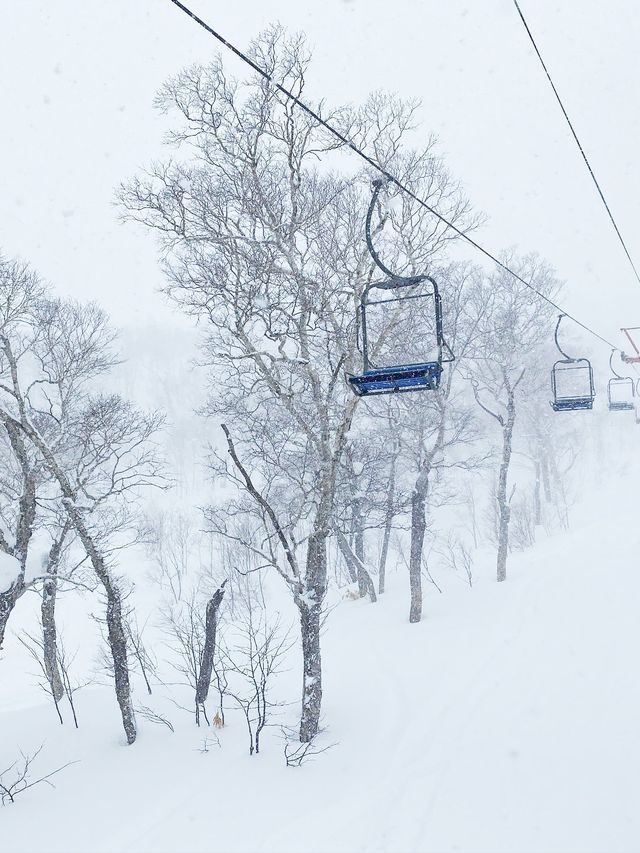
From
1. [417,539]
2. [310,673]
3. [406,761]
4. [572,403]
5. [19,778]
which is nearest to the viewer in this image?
[406,761]

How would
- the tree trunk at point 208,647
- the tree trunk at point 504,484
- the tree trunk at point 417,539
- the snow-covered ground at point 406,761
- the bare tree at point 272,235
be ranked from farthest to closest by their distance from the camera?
the tree trunk at point 504,484, the tree trunk at point 417,539, the tree trunk at point 208,647, the bare tree at point 272,235, the snow-covered ground at point 406,761

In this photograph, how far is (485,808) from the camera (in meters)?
6.92

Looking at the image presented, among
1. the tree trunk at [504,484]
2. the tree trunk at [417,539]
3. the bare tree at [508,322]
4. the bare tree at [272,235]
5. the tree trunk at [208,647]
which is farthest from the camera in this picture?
the bare tree at [508,322]

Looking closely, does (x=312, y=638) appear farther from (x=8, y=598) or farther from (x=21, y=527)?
(x=21, y=527)

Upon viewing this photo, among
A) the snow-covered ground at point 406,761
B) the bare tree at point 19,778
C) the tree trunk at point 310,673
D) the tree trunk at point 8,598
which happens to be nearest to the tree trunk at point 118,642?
the snow-covered ground at point 406,761

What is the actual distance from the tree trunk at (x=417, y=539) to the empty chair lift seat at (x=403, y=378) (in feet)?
31.9

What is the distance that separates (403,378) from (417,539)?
10300 mm

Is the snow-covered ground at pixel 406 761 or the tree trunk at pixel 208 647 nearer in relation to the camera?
the snow-covered ground at pixel 406 761

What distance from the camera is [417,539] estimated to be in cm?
1552

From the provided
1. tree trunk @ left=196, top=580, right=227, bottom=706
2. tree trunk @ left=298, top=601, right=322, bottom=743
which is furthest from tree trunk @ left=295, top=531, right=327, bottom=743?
tree trunk @ left=196, top=580, right=227, bottom=706

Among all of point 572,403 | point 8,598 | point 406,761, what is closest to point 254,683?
point 406,761

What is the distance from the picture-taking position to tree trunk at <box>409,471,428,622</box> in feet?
50.7

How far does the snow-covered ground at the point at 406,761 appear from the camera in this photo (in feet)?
22.0

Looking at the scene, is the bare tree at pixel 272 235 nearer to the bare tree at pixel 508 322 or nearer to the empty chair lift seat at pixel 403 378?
the empty chair lift seat at pixel 403 378
